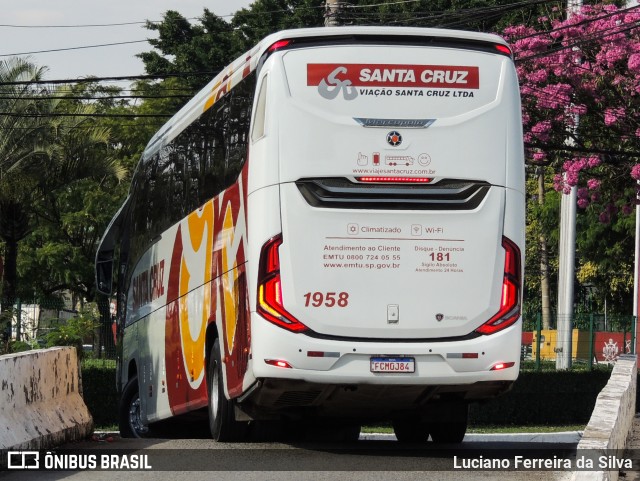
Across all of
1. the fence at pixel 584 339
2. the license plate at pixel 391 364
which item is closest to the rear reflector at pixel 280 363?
the license plate at pixel 391 364

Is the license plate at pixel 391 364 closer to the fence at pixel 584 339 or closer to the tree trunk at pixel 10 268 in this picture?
the fence at pixel 584 339

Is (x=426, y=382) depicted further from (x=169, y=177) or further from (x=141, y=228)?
(x=141, y=228)

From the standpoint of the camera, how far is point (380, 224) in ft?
37.1

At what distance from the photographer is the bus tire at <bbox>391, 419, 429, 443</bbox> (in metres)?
14.2

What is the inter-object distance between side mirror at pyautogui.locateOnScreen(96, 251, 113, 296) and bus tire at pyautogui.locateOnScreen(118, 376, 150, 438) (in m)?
2.75

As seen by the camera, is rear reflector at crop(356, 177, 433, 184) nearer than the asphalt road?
No

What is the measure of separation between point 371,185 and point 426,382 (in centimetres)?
175

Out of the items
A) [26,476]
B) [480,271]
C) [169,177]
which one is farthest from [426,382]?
[169,177]

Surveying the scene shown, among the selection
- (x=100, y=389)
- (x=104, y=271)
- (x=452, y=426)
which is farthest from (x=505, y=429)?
(x=452, y=426)

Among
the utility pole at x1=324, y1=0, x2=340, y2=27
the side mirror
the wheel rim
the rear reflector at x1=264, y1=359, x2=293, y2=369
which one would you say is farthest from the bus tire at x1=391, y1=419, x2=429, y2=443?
the utility pole at x1=324, y1=0, x2=340, y2=27

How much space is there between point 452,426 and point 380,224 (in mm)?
3204

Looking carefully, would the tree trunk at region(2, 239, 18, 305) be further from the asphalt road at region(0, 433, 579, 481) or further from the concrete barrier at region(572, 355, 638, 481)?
the concrete barrier at region(572, 355, 638, 481)

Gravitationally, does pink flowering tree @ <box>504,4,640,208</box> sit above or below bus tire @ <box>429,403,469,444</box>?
above

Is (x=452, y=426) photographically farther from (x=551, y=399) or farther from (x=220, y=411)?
(x=551, y=399)
